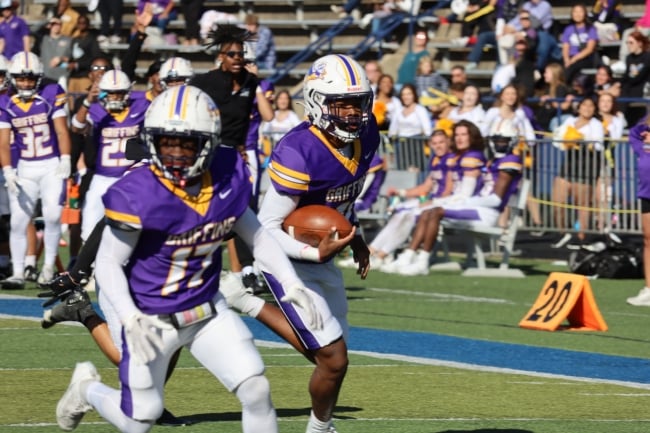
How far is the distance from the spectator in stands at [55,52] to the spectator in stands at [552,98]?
25.6ft

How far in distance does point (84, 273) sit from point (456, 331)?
3.54 metres

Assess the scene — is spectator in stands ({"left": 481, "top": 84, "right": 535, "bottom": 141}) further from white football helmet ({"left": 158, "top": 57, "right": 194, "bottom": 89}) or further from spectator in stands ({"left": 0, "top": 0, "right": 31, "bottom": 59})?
spectator in stands ({"left": 0, "top": 0, "right": 31, "bottom": 59})

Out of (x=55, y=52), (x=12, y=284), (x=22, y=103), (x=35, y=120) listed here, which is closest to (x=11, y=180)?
(x=35, y=120)

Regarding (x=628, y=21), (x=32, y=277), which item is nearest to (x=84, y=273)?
(x=32, y=277)

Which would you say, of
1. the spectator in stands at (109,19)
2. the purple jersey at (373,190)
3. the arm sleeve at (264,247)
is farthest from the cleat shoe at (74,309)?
the spectator in stands at (109,19)

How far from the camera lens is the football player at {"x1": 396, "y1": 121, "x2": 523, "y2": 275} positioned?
50.1ft

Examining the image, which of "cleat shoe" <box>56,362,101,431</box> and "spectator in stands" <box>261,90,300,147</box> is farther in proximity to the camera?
"spectator in stands" <box>261,90,300,147</box>

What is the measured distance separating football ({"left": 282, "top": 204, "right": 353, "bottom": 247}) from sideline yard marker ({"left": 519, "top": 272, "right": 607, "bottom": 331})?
5.03 m

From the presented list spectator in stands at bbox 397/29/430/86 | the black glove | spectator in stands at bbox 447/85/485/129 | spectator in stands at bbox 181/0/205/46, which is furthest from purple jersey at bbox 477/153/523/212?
spectator in stands at bbox 181/0/205/46

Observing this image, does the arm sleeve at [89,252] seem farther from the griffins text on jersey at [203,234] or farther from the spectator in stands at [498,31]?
the spectator in stands at [498,31]

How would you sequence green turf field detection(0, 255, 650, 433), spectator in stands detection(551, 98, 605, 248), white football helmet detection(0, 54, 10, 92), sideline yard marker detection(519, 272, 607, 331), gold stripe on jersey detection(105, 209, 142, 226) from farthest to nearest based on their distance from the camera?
spectator in stands detection(551, 98, 605, 248)
white football helmet detection(0, 54, 10, 92)
sideline yard marker detection(519, 272, 607, 331)
green turf field detection(0, 255, 650, 433)
gold stripe on jersey detection(105, 209, 142, 226)

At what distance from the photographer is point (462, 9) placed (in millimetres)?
22422

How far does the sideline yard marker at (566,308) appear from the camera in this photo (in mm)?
11414

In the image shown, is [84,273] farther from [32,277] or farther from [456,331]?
[32,277]
